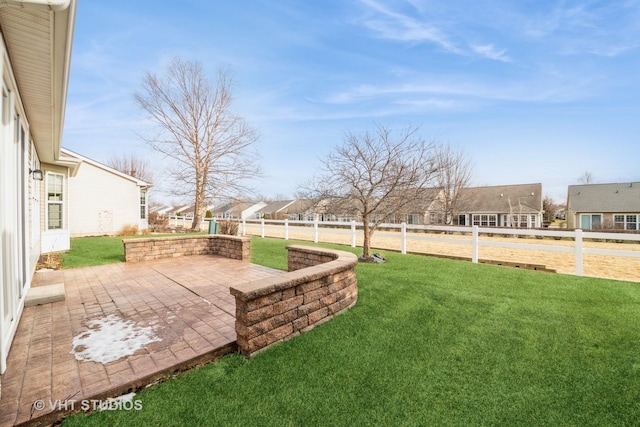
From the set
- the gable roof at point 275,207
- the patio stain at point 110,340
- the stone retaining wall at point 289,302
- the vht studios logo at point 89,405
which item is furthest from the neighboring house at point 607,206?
the gable roof at point 275,207

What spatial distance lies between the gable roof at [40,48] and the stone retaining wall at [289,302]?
260 cm

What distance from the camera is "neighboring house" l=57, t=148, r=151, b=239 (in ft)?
53.3

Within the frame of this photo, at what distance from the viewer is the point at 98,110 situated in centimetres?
1414

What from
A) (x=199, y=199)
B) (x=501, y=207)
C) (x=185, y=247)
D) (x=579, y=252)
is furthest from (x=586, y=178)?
(x=185, y=247)

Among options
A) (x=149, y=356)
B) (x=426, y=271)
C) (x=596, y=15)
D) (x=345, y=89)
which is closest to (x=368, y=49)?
(x=345, y=89)

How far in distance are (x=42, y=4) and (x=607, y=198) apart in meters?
37.5

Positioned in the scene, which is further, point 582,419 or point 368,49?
point 368,49

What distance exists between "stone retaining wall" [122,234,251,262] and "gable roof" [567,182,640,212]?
1283 inches

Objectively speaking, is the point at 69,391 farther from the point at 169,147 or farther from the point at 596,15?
the point at 169,147

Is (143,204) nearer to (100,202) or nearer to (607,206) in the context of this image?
(100,202)

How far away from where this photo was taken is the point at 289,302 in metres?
3.08

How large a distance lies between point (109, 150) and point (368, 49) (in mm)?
40635

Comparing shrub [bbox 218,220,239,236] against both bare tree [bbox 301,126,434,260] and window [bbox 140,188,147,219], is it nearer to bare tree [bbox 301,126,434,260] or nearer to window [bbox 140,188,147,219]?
bare tree [bbox 301,126,434,260]

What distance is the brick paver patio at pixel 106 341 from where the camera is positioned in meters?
2.14
